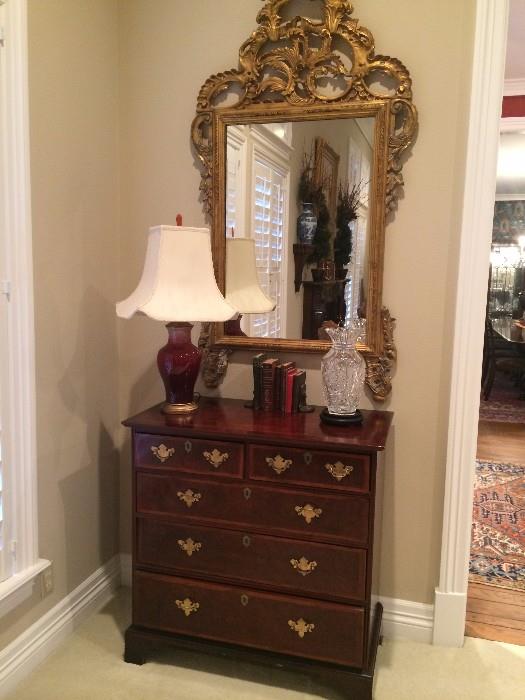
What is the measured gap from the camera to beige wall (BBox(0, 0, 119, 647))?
6.93 ft

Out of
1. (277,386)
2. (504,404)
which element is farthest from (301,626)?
(504,404)

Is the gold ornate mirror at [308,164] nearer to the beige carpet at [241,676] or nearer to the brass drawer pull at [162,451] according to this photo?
the brass drawer pull at [162,451]

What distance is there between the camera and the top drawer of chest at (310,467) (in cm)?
195

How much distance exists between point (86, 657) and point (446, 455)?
1542 mm

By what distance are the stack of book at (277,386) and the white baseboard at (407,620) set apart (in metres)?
0.87

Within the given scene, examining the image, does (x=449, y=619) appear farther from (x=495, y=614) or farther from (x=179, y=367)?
(x=179, y=367)

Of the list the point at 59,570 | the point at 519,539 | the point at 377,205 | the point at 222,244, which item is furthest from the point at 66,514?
the point at 519,539

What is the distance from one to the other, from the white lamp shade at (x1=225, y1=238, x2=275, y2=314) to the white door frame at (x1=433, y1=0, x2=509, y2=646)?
755mm

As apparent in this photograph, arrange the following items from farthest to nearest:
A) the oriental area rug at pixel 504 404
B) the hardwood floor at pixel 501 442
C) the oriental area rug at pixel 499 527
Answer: the oriental area rug at pixel 504 404 → the hardwood floor at pixel 501 442 → the oriental area rug at pixel 499 527

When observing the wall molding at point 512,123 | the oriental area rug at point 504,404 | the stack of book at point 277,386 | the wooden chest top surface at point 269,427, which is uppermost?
the wall molding at point 512,123

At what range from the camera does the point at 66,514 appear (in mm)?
2361

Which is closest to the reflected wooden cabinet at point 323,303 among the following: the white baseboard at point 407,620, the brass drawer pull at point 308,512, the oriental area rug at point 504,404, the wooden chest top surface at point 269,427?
the wooden chest top surface at point 269,427

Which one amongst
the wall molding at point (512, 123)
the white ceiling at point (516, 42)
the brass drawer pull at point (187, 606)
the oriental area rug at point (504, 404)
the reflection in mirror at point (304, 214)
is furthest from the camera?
the oriental area rug at point (504, 404)

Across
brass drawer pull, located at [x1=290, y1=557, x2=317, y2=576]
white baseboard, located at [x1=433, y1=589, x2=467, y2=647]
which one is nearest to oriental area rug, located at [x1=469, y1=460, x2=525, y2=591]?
white baseboard, located at [x1=433, y1=589, x2=467, y2=647]
